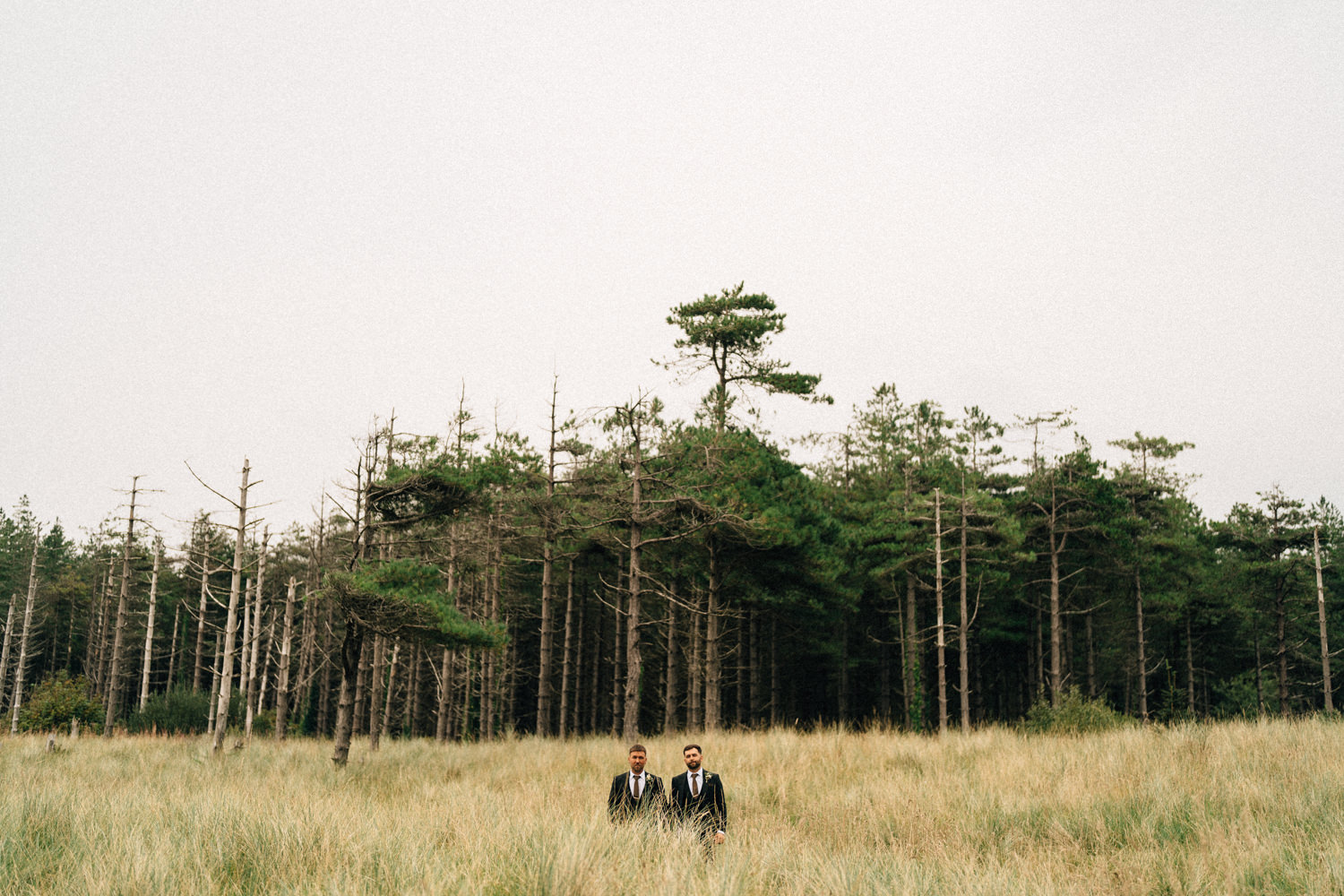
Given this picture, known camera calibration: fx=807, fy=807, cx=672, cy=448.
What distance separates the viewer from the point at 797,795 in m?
11.1

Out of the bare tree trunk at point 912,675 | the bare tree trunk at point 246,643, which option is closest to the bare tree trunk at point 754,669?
the bare tree trunk at point 912,675

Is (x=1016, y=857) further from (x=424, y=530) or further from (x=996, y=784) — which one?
(x=424, y=530)

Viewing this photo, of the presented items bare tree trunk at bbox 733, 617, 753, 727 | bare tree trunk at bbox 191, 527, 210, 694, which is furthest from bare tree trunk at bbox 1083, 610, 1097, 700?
bare tree trunk at bbox 191, 527, 210, 694

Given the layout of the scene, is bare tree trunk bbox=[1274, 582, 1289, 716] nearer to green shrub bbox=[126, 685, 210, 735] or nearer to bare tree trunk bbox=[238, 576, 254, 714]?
bare tree trunk bbox=[238, 576, 254, 714]

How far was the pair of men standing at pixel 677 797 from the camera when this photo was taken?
7.57m

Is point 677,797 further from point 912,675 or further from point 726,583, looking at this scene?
point 912,675

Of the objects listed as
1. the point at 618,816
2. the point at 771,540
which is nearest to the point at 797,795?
the point at 618,816

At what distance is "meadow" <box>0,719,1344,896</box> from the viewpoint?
573 centimetres

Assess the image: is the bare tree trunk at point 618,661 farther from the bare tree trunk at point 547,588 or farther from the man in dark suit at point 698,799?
the man in dark suit at point 698,799

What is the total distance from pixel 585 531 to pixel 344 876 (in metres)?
18.4

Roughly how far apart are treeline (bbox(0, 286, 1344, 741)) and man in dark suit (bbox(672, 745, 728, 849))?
682 cm

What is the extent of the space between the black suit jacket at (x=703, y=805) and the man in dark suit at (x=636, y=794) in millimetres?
183

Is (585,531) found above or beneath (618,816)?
above

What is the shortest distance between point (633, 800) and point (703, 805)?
2.30 feet
